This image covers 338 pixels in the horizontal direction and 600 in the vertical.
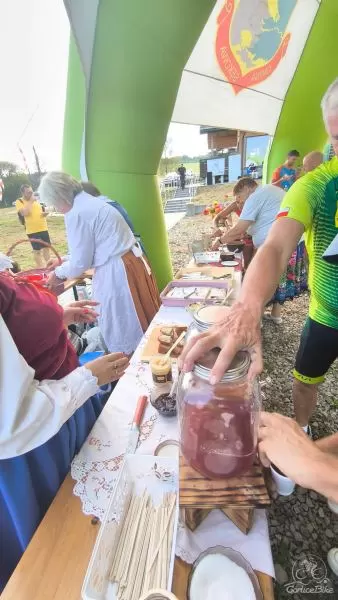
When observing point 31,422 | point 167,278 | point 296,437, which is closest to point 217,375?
point 296,437

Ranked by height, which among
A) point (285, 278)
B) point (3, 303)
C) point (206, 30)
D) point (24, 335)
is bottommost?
point (285, 278)

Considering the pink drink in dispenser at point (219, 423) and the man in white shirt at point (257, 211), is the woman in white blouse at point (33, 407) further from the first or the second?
the man in white shirt at point (257, 211)

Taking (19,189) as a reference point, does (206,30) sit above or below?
above

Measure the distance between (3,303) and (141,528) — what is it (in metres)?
0.72

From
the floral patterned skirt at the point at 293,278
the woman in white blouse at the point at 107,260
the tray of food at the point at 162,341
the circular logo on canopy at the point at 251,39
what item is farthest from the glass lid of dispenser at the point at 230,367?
the circular logo on canopy at the point at 251,39

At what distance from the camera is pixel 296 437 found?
2.15ft

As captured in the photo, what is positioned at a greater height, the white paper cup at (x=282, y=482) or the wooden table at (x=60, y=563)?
the white paper cup at (x=282, y=482)

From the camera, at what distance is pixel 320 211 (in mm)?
1284

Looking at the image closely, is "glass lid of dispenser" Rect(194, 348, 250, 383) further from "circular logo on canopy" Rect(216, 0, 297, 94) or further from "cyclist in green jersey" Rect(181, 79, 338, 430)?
"circular logo on canopy" Rect(216, 0, 297, 94)

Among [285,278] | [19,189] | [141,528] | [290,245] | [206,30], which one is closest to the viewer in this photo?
[141,528]

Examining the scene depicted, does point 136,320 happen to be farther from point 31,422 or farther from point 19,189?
point 19,189

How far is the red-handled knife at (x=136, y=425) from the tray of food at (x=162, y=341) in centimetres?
30

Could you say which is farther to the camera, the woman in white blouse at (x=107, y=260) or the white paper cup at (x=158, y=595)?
the woman in white blouse at (x=107, y=260)
